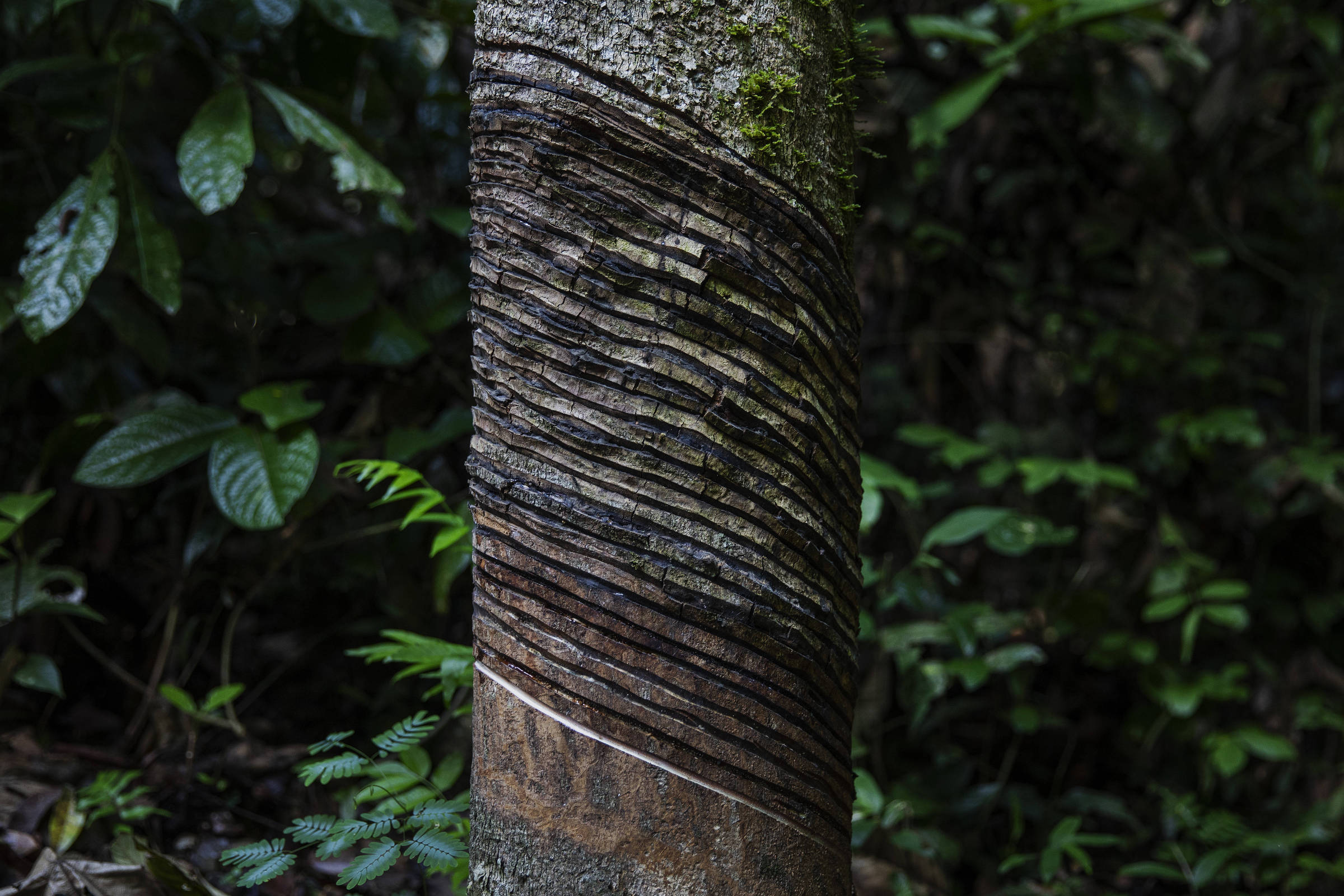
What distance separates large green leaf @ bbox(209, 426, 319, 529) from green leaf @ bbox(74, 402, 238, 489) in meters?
0.04

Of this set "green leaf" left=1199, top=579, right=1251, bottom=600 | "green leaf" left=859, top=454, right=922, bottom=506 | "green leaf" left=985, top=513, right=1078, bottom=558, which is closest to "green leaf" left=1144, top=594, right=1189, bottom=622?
"green leaf" left=1199, top=579, right=1251, bottom=600

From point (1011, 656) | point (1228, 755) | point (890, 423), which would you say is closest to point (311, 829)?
point (1011, 656)

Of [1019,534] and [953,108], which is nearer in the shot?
[1019,534]

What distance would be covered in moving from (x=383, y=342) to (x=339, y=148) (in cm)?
35

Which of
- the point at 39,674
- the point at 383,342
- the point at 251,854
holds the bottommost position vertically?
the point at 39,674

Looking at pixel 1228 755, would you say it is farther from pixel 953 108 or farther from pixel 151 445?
pixel 151 445

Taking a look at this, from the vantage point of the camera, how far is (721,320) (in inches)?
26.6

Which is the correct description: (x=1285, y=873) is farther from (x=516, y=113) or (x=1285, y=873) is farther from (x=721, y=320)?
(x=516, y=113)

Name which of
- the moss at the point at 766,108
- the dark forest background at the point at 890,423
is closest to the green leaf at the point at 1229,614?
the dark forest background at the point at 890,423

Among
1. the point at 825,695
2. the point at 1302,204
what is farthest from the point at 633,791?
the point at 1302,204

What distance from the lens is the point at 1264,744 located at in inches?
75.6

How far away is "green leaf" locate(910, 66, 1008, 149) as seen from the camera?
1893 millimetres

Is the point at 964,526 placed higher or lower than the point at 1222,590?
higher

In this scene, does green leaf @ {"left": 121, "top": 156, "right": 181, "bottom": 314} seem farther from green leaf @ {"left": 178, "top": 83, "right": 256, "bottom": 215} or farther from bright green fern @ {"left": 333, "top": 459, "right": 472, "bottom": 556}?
bright green fern @ {"left": 333, "top": 459, "right": 472, "bottom": 556}
